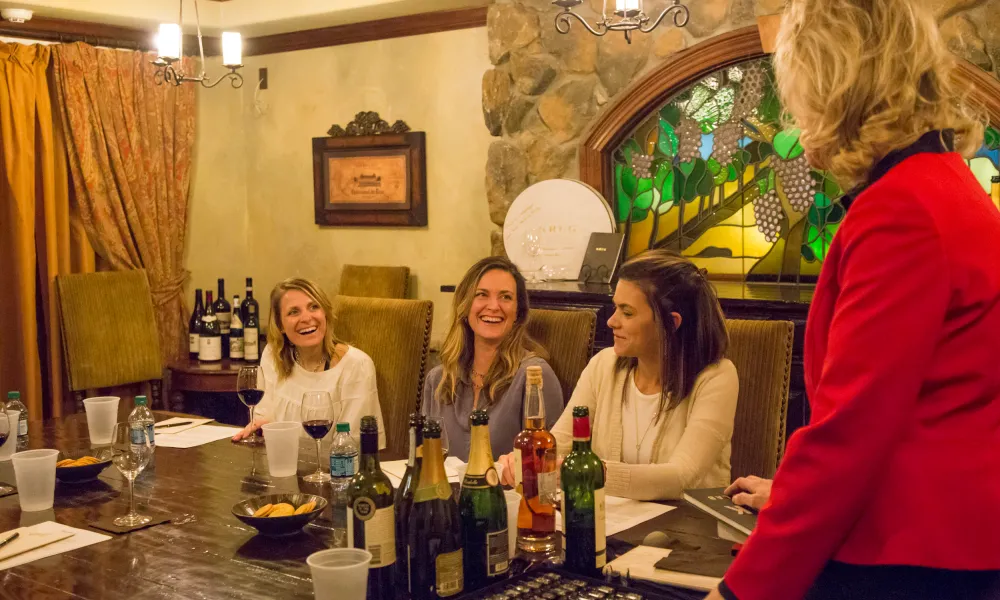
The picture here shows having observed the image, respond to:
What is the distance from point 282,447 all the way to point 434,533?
35.2 inches

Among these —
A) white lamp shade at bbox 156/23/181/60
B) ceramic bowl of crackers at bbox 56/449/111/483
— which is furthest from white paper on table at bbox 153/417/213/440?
white lamp shade at bbox 156/23/181/60

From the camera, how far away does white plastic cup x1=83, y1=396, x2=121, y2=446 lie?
2.56 metres

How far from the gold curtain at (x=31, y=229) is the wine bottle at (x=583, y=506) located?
375cm

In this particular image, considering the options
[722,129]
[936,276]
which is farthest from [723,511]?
[722,129]

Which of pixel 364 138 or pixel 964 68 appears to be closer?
pixel 964 68

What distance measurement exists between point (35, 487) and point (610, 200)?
2788mm

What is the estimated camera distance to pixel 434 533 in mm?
1439

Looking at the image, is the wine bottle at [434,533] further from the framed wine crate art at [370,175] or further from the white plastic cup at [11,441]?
the framed wine crate art at [370,175]

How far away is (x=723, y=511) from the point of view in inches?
65.6

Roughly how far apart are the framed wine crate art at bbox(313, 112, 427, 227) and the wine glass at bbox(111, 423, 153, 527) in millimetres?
3146

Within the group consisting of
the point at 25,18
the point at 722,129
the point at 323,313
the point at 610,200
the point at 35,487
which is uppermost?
the point at 25,18

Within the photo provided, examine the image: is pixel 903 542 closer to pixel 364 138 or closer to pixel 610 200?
pixel 610 200

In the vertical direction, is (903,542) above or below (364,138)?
below

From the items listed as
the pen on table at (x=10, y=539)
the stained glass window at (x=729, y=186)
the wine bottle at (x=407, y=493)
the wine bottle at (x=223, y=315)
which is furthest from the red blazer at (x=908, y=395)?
the wine bottle at (x=223, y=315)
